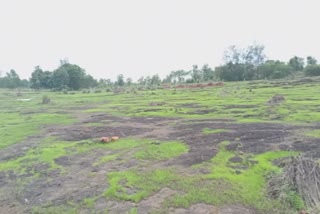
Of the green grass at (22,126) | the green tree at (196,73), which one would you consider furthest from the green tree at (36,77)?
the green grass at (22,126)

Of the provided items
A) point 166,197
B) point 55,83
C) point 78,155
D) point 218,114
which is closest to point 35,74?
point 55,83

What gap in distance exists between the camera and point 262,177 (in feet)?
38.6

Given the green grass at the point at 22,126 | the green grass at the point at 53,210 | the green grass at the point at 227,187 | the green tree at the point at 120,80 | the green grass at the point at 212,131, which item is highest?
the green tree at the point at 120,80

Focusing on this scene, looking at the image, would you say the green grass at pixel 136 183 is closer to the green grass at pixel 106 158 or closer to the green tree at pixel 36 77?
the green grass at pixel 106 158

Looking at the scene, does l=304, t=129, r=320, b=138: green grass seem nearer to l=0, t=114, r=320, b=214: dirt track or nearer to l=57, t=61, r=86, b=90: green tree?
l=0, t=114, r=320, b=214: dirt track

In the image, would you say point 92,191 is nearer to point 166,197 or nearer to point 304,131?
point 166,197

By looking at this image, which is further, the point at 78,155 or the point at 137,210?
the point at 78,155

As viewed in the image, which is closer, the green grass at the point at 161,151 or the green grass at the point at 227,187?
the green grass at the point at 227,187

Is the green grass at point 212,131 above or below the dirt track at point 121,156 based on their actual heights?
above

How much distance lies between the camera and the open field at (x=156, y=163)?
34.4ft

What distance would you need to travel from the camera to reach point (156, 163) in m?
13.5

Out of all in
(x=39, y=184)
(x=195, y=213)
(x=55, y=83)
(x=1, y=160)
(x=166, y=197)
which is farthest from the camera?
(x=55, y=83)

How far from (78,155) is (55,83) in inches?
2493

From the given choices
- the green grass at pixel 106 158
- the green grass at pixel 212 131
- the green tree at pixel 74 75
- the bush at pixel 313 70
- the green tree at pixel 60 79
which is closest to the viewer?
the green grass at pixel 106 158
